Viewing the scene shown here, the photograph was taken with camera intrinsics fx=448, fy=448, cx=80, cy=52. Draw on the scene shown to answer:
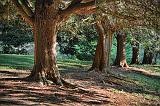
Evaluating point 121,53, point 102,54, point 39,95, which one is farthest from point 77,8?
point 121,53

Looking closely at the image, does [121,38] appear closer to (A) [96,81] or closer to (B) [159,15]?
(A) [96,81]

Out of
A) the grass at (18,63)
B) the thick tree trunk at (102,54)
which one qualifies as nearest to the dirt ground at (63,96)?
the thick tree trunk at (102,54)

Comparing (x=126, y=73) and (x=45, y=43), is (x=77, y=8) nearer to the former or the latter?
(x=45, y=43)

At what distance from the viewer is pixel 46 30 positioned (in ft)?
61.4

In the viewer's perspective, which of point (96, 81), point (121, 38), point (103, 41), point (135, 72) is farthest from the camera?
point (121, 38)

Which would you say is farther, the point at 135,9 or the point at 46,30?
the point at 46,30

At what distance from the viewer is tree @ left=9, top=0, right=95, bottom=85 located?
1862cm

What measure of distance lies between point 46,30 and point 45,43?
1.79ft

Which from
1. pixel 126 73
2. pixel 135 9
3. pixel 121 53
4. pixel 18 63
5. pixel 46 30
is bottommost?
pixel 126 73

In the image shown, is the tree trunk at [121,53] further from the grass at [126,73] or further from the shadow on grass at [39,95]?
the shadow on grass at [39,95]

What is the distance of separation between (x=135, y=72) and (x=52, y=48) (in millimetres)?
17573

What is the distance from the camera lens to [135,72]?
116 feet

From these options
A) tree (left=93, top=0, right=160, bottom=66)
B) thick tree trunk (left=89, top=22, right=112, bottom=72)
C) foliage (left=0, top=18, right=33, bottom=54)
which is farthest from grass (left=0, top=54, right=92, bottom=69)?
tree (left=93, top=0, right=160, bottom=66)

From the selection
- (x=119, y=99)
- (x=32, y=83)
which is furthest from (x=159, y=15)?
(x=32, y=83)
